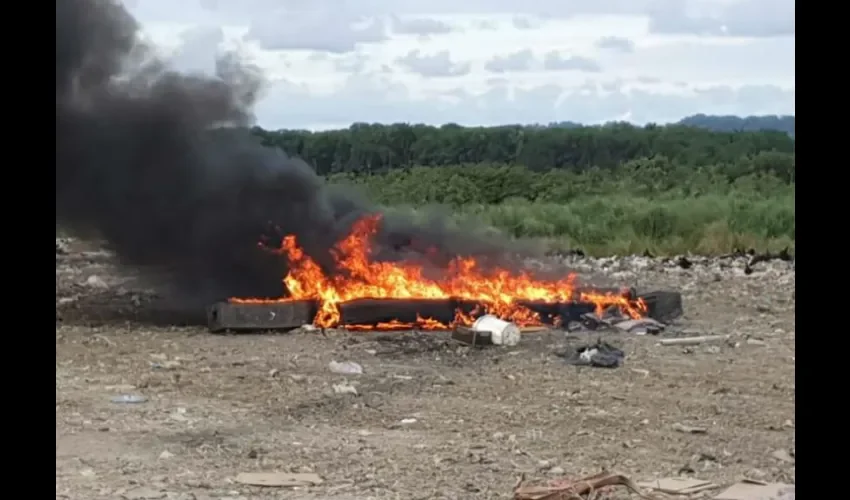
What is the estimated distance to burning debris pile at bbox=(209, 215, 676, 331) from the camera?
8219 millimetres

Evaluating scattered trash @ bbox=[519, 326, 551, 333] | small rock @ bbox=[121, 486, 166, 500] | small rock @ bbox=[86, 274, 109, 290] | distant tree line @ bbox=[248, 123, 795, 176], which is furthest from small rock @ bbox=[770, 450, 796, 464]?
distant tree line @ bbox=[248, 123, 795, 176]

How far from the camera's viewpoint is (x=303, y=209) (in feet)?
32.6

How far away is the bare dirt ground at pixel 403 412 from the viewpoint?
4.80 meters

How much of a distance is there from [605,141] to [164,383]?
54.5ft

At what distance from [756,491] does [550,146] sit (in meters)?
17.2

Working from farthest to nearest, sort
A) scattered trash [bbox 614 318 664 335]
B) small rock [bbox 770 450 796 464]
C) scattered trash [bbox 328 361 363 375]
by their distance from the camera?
scattered trash [bbox 614 318 664 335] < scattered trash [bbox 328 361 363 375] < small rock [bbox 770 450 796 464]

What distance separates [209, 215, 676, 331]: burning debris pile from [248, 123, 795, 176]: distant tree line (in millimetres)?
8297

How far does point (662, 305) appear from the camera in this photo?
8.43 metres

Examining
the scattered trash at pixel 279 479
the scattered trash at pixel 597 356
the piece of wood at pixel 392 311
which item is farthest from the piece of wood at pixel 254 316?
the scattered trash at pixel 279 479

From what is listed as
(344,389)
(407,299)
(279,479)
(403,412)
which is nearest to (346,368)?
(344,389)

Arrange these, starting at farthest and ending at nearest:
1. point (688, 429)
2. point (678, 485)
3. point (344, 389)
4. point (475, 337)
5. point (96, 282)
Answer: point (96, 282)
point (475, 337)
point (344, 389)
point (688, 429)
point (678, 485)

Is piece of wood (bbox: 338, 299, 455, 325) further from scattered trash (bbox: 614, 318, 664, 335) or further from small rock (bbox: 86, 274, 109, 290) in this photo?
small rock (bbox: 86, 274, 109, 290)

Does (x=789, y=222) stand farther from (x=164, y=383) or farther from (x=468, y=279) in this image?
(x=164, y=383)

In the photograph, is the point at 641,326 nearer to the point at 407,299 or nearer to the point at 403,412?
the point at 407,299
